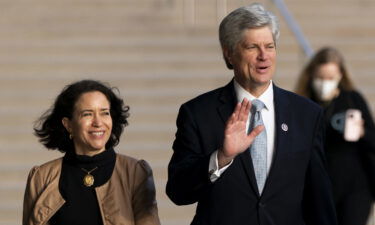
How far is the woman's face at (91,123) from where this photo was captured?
245 inches

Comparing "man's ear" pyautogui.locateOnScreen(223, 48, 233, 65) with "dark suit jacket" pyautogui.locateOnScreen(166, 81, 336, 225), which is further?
"man's ear" pyautogui.locateOnScreen(223, 48, 233, 65)

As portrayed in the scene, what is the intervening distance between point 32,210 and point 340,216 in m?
2.66

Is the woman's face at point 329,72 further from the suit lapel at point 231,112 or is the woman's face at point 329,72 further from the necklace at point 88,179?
the suit lapel at point 231,112

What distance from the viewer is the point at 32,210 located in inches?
245

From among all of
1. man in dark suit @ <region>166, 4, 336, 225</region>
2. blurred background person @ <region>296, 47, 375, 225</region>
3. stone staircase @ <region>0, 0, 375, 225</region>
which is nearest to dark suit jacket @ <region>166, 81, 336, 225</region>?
man in dark suit @ <region>166, 4, 336, 225</region>

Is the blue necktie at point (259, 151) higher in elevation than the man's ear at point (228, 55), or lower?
lower

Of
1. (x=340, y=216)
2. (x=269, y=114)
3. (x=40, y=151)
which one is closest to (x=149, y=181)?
(x=269, y=114)

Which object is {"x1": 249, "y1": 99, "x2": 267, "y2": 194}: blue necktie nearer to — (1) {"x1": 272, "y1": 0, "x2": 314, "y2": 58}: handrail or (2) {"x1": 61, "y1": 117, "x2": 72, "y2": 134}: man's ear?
(2) {"x1": 61, "y1": 117, "x2": 72, "y2": 134}: man's ear

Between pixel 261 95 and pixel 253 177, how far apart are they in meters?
0.36

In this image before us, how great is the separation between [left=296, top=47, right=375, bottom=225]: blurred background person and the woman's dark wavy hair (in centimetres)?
219

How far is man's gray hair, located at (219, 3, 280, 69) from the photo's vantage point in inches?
210

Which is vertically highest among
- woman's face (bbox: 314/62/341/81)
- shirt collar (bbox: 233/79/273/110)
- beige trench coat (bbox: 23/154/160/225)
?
woman's face (bbox: 314/62/341/81)

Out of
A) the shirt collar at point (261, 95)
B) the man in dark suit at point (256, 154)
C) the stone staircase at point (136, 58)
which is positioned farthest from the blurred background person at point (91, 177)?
the stone staircase at point (136, 58)

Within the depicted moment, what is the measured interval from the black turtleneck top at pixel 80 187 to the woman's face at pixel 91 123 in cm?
5
